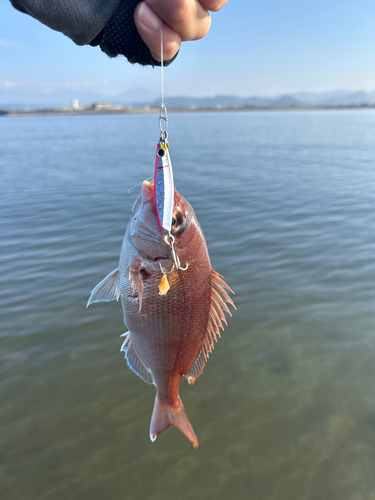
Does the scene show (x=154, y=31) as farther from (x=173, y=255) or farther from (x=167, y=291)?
(x=167, y=291)

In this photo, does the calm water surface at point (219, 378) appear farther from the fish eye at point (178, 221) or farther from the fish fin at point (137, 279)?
the fish eye at point (178, 221)

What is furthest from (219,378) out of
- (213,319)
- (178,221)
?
(178,221)

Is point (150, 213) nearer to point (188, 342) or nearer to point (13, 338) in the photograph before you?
point (188, 342)

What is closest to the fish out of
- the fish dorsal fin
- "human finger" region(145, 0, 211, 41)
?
the fish dorsal fin

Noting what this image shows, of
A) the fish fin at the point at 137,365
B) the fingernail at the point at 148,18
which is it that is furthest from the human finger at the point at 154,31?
the fish fin at the point at 137,365

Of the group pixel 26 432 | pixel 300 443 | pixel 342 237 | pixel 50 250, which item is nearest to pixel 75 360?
pixel 26 432

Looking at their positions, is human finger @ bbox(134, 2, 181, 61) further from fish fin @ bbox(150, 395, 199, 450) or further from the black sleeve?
fish fin @ bbox(150, 395, 199, 450)
